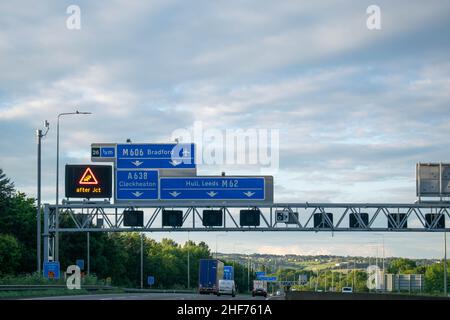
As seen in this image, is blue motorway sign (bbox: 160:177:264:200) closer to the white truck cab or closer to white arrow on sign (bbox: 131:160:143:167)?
white arrow on sign (bbox: 131:160:143:167)

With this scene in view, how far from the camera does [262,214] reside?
68375 mm

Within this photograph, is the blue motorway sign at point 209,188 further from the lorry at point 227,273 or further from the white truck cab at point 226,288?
the lorry at point 227,273

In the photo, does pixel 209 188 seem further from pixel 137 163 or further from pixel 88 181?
pixel 88 181

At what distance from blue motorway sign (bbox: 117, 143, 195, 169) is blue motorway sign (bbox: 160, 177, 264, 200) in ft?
3.83

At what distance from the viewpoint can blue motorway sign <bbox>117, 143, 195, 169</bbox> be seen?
211 feet

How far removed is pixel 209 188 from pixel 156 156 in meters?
4.46

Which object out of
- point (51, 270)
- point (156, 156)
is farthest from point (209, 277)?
point (51, 270)

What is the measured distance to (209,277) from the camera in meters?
76.9

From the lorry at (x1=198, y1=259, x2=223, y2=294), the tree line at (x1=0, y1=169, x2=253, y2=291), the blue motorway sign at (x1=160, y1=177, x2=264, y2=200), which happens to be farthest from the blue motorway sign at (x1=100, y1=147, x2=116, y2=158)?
the tree line at (x1=0, y1=169, x2=253, y2=291)

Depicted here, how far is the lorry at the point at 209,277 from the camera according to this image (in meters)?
76.4

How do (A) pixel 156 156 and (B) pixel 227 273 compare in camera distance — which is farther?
(B) pixel 227 273

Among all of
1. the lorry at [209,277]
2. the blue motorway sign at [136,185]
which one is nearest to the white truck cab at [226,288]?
the lorry at [209,277]
